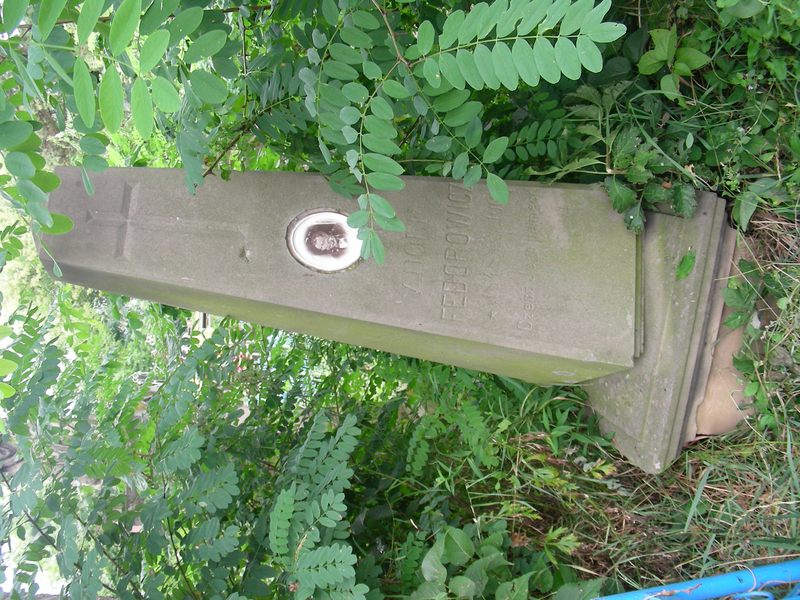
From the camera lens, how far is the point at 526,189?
8.29 feet

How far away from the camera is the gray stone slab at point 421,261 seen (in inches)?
96.0

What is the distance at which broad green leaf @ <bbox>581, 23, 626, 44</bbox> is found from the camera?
155cm

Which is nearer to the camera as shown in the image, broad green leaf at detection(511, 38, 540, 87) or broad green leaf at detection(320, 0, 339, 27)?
broad green leaf at detection(511, 38, 540, 87)

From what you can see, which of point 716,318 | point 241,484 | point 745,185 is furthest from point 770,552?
point 241,484

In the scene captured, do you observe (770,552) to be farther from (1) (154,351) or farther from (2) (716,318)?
(1) (154,351)

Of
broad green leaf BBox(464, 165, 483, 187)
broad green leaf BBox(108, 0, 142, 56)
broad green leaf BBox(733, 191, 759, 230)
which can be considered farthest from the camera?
broad green leaf BBox(733, 191, 759, 230)

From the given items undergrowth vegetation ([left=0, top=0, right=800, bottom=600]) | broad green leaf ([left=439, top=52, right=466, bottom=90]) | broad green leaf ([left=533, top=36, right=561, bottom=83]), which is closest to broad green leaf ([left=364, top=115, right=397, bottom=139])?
undergrowth vegetation ([left=0, top=0, right=800, bottom=600])

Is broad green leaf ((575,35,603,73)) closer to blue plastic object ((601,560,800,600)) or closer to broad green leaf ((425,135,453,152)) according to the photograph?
broad green leaf ((425,135,453,152))

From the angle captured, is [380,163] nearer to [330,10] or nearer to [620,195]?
[330,10]

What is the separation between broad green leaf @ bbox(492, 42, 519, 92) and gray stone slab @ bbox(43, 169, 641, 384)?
81 cm

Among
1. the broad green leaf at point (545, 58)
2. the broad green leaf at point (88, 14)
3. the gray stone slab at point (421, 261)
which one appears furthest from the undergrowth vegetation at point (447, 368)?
the broad green leaf at point (88, 14)

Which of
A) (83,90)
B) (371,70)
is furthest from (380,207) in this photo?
(83,90)

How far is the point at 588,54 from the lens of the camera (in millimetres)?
1650

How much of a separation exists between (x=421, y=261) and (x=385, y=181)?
59 centimetres
